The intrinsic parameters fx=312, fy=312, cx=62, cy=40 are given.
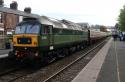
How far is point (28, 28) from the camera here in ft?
60.8

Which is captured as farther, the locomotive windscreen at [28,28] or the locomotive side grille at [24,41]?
the locomotive windscreen at [28,28]

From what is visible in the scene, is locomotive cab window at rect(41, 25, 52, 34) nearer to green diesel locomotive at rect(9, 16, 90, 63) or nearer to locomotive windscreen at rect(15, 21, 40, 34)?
green diesel locomotive at rect(9, 16, 90, 63)

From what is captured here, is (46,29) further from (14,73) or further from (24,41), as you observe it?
(14,73)

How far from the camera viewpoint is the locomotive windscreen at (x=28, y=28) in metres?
18.3

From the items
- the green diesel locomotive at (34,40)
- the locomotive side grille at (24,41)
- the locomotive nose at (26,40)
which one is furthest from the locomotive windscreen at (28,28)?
the locomotive side grille at (24,41)

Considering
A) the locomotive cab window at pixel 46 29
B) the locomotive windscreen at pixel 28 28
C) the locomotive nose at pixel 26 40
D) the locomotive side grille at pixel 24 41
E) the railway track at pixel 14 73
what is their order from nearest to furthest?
1. the railway track at pixel 14 73
2. the locomotive nose at pixel 26 40
3. the locomotive side grille at pixel 24 41
4. the locomotive windscreen at pixel 28 28
5. the locomotive cab window at pixel 46 29

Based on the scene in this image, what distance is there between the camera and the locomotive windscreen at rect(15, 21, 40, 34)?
18.3 m

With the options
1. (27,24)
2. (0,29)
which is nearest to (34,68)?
(27,24)

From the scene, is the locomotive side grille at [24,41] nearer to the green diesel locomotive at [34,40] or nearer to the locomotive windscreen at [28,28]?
the green diesel locomotive at [34,40]

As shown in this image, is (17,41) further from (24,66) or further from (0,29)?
(0,29)

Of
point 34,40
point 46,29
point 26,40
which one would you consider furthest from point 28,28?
point 46,29

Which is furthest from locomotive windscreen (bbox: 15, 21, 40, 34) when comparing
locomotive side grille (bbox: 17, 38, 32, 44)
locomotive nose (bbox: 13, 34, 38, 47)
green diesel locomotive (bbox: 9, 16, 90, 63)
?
locomotive side grille (bbox: 17, 38, 32, 44)

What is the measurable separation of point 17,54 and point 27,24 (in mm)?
1933

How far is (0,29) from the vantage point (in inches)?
1538
